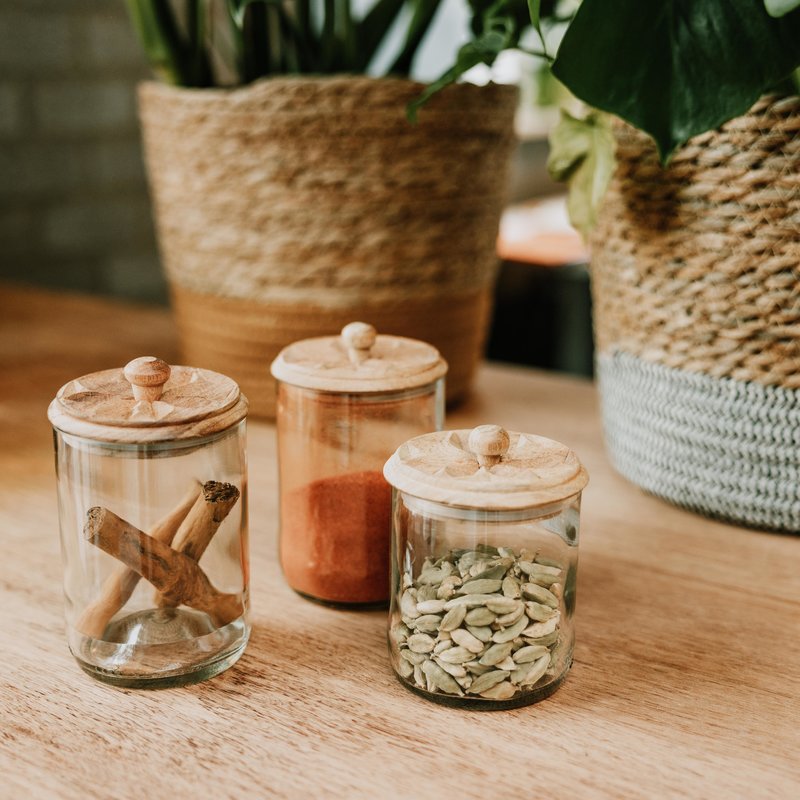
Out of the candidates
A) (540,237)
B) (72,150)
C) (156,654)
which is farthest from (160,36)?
(540,237)

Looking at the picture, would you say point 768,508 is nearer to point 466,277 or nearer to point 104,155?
point 466,277

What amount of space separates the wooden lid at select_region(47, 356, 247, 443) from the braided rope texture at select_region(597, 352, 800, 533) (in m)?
0.34

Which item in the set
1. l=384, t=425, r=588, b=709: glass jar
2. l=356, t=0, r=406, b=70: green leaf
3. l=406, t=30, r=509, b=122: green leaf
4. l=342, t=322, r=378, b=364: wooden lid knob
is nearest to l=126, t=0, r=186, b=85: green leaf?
l=356, t=0, r=406, b=70: green leaf

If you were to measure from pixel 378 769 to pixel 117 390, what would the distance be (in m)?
0.24

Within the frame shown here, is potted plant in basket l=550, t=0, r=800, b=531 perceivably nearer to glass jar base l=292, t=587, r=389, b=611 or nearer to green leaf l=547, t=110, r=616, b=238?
green leaf l=547, t=110, r=616, b=238

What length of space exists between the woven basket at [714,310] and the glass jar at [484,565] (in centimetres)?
22

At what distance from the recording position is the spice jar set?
0.53m

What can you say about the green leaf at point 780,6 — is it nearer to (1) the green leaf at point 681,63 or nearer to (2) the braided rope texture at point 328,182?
(1) the green leaf at point 681,63

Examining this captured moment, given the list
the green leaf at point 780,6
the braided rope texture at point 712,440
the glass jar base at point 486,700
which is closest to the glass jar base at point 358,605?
the glass jar base at point 486,700

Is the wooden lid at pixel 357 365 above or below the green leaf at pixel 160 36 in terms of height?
below

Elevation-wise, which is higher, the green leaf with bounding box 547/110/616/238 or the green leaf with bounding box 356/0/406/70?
the green leaf with bounding box 356/0/406/70

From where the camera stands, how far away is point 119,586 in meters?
0.58

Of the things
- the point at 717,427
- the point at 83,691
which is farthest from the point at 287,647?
the point at 717,427

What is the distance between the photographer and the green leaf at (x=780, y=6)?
22.2 inches
